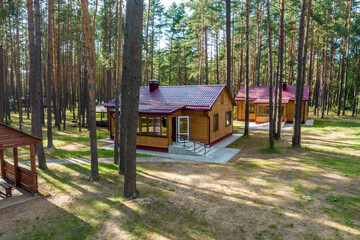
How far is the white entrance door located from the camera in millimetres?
15219

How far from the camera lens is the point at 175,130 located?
1543 centimetres

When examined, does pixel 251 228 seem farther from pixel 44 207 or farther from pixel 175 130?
pixel 175 130

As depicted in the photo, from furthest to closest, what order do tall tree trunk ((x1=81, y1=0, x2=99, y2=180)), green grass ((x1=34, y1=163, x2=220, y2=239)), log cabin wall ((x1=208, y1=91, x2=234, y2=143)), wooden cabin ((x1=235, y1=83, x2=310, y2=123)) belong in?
wooden cabin ((x1=235, y1=83, x2=310, y2=123)) < log cabin wall ((x1=208, y1=91, x2=234, y2=143)) < tall tree trunk ((x1=81, y1=0, x2=99, y2=180)) < green grass ((x1=34, y1=163, x2=220, y2=239))

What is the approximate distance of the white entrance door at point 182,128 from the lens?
15219 millimetres

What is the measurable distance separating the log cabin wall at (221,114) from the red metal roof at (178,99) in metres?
0.67

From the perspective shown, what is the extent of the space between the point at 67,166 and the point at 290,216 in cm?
969

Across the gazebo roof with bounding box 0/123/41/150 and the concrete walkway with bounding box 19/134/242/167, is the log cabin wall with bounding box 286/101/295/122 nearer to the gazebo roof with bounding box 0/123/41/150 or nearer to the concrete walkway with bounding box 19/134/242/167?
the concrete walkway with bounding box 19/134/242/167

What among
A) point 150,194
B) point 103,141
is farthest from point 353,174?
point 103,141

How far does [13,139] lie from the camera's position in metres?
7.40

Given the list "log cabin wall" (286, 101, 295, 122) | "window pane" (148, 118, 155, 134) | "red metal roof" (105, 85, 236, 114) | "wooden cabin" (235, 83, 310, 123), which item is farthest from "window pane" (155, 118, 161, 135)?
"log cabin wall" (286, 101, 295, 122)

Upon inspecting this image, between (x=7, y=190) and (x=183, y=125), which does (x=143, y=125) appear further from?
(x=7, y=190)

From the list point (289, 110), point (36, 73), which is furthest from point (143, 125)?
point (289, 110)

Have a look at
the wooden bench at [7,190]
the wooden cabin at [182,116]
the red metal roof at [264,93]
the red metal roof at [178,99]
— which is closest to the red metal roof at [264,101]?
the red metal roof at [264,93]

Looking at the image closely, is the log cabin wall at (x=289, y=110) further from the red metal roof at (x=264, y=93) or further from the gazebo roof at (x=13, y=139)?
the gazebo roof at (x=13, y=139)
